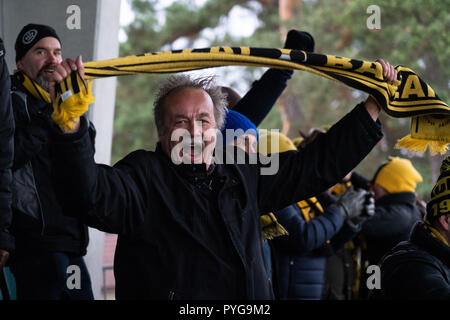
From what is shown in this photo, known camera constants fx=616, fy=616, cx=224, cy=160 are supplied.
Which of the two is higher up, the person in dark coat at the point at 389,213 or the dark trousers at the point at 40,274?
the person in dark coat at the point at 389,213

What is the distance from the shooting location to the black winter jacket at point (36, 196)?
2.18m

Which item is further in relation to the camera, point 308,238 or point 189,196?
point 308,238

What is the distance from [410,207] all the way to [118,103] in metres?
9.56

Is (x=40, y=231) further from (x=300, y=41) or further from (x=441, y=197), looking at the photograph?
(x=441, y=197)

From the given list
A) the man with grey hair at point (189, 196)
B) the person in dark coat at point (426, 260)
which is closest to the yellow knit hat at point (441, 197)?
the person in dark coat at point (426, 260)

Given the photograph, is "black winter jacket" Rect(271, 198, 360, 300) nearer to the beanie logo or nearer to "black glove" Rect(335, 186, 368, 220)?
"black glove" Rect(335, 186, 368, 220)

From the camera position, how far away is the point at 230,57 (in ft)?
5.94

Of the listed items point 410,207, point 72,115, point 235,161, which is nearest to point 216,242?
point 235,161

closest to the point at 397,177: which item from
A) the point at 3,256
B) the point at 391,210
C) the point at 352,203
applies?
the point at 391,210

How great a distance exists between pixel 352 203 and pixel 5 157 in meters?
1.91

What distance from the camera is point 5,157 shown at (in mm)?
1949

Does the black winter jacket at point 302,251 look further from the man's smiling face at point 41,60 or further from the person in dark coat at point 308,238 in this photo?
the man's smiling face at point 41,60

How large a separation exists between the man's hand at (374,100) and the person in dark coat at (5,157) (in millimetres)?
1068
